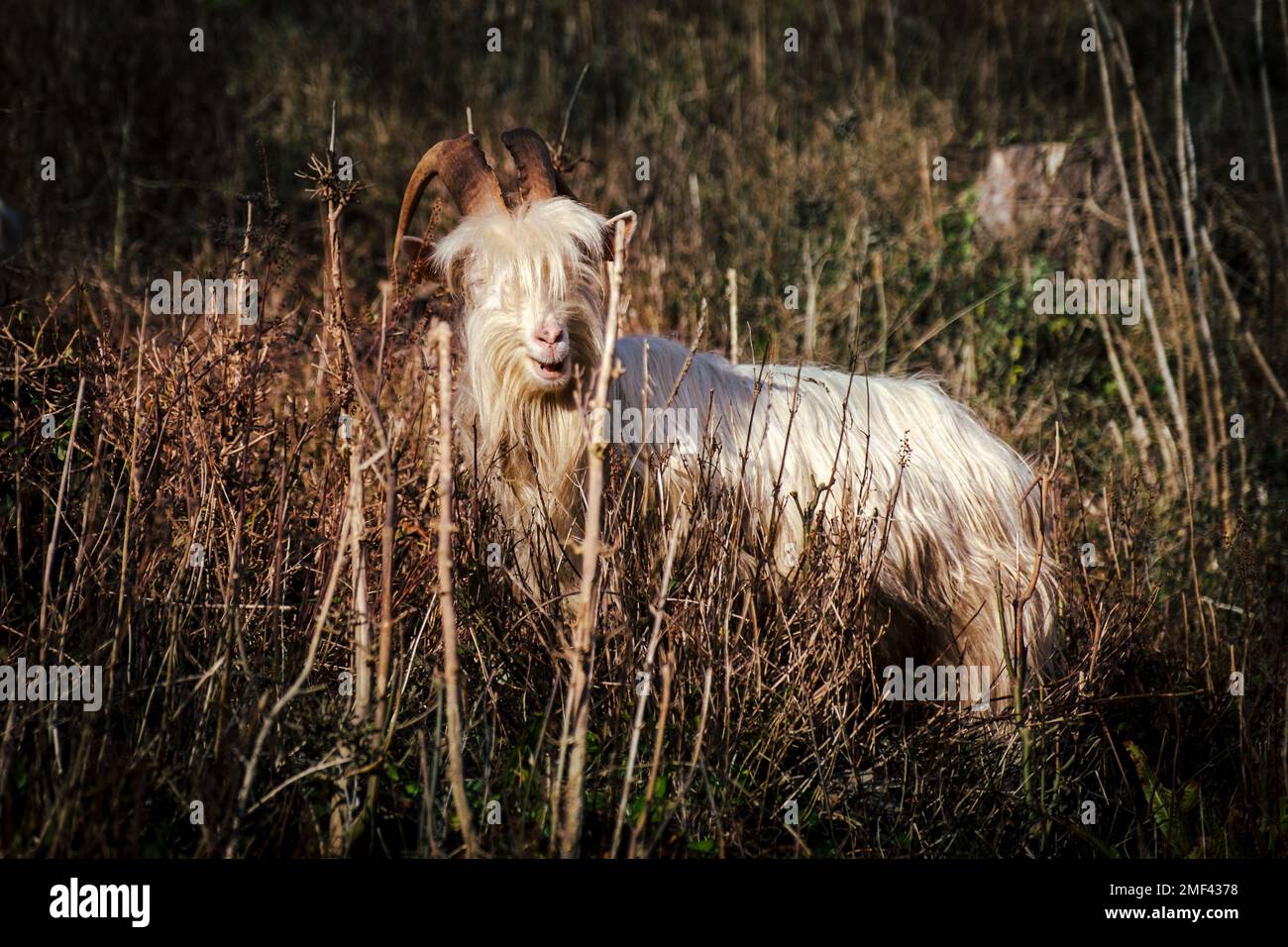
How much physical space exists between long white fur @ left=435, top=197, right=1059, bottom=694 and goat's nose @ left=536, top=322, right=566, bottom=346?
57mm

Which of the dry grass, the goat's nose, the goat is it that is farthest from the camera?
the goat

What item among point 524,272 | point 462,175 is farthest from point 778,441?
point 462,175

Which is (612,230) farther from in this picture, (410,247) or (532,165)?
(410,247)

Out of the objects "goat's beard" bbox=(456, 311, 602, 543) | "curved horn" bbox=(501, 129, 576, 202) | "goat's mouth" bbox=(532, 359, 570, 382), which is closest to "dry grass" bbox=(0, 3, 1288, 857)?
"goat's beard" bbox=(456, 311, 602, 543)

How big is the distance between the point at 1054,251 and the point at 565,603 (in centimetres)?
515

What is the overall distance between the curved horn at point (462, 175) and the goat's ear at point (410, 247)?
17 mm

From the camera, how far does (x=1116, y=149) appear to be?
5.76 meters

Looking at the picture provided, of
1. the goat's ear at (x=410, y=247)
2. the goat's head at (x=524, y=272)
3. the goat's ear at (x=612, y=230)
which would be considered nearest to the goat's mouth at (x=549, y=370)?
the goat's head at (x=524, y=272)

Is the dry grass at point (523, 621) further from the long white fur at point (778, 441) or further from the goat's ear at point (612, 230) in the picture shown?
the goat's ear at point (612, 230)

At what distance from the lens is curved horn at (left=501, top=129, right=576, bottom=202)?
3760 millimetres

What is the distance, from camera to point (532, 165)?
3785mm

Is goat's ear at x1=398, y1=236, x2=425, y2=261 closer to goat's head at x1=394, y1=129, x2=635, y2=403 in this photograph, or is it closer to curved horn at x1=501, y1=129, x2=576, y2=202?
goat's head at x1=394, y1=129, x2=635, y2=403

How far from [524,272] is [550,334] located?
0.67ft

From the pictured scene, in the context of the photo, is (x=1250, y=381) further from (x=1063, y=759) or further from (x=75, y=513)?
(x=75, y=513)
